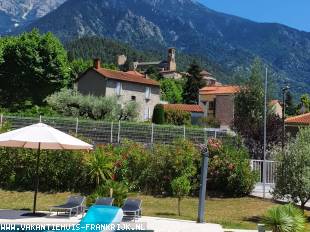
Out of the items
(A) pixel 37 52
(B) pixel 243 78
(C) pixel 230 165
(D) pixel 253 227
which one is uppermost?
(A) pixel 37 52

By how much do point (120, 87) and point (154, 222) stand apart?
51.8m

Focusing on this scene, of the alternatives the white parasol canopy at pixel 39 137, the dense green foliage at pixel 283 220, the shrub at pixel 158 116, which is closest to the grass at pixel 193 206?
the dense green foliage at pixel 283 220

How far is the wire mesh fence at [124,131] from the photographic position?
28328 millimetres

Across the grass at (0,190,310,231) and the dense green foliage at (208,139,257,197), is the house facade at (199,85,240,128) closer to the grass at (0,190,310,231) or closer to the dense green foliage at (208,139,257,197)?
the dense green foliage at (208,139,257,197)

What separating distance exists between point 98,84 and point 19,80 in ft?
43.4

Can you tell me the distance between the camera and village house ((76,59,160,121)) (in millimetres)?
65438

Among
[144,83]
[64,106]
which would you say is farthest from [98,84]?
[64,106]

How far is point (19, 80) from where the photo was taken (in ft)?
181

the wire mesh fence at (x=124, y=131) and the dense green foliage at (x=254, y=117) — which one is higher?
the dense green foliage at (x=254, y=117)

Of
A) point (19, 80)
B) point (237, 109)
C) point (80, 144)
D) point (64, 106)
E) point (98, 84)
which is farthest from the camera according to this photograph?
point (98, 84)

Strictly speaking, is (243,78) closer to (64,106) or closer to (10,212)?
(64,106)

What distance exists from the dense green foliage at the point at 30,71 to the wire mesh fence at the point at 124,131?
2736 centimetres

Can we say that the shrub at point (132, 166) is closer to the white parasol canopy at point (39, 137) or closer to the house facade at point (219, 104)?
the white parasol canopy at point (39, 137)

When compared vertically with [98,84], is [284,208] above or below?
below
